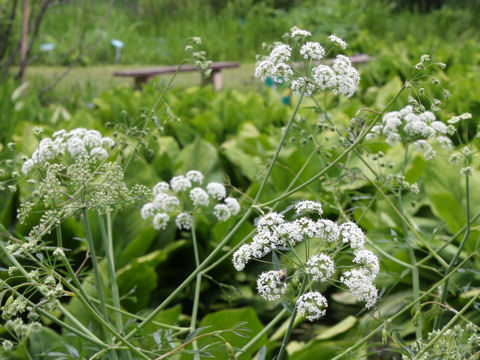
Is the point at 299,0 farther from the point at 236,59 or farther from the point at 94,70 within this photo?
the point at 94,70

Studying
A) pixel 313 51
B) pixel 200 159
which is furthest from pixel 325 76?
pixel 200 159

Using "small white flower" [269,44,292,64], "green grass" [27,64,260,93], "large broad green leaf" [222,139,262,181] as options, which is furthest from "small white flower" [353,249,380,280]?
"green grass" [27,64,260,93]

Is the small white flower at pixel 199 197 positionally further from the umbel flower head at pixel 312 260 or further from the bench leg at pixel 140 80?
the bench leg at pixel 140 80

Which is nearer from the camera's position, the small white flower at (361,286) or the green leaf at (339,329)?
the small white flower at (361,286)

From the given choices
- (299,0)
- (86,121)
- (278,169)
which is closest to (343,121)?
(278,169)

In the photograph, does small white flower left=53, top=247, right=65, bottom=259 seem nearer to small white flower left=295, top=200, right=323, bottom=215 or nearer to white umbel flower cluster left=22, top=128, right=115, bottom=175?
white umbel flower cluster left=22, top=128, right=115, bottom=175

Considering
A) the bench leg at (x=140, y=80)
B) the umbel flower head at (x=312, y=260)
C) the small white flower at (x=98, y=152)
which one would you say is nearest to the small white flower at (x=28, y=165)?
the small white flower at (x=98, y=152)

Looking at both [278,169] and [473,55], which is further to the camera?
[473,55]

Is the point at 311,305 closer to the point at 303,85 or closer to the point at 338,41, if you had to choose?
the point at 303,85
